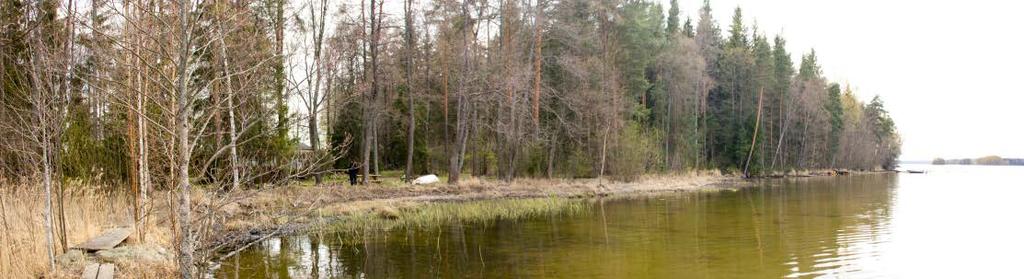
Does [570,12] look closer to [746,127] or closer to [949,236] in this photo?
[949,236]

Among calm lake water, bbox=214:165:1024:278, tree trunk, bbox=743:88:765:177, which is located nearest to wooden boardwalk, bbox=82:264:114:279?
calm lake water, bbox=214:165:1024:278

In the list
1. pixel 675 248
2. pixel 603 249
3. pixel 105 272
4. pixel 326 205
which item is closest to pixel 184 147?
pixel 105 272

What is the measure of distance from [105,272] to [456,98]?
2193cm

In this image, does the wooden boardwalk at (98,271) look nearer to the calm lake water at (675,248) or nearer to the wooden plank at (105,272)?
the wooden plank at (105,272)

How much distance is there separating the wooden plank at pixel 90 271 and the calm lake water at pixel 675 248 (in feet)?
4.71

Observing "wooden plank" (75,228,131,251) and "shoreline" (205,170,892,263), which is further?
"shoreline" (205,170,892,263)

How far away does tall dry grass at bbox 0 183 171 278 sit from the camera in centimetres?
721

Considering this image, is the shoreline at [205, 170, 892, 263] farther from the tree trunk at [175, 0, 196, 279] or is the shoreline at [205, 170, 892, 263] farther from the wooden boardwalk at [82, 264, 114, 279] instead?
the tree trunk at [175, 0, 196, 279]

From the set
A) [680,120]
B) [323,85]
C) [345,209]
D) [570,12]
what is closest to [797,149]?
[680,120]

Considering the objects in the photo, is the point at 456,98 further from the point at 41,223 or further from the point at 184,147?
the point at 184,147

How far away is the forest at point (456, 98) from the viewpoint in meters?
10.8

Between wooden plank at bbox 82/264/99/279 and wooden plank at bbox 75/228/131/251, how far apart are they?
43.2 inches

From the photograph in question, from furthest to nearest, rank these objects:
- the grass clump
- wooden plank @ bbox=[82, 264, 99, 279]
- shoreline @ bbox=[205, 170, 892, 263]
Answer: the grass clump → shoreline @ bbox=[205, 170, 892, 263] → wooden plank @ bbox=[82, 264, 99, 279]

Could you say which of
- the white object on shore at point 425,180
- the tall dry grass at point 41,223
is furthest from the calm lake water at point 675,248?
the white object on shore at point 425,180
